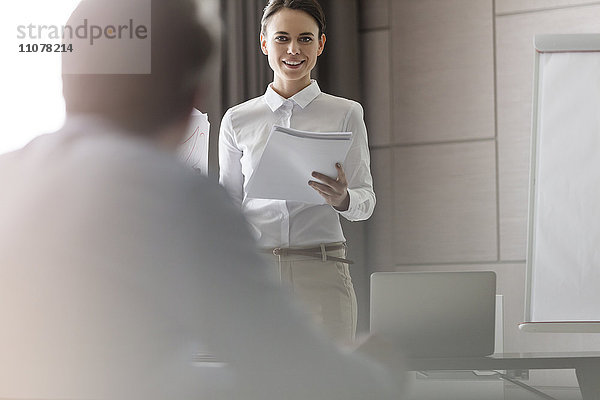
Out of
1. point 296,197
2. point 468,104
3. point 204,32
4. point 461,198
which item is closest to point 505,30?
point 468,104

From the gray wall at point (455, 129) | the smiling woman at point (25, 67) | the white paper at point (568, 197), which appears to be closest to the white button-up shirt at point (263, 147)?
the white paper at point (568, 197)

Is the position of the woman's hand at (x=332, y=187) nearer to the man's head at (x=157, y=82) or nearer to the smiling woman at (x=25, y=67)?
the smiling woman at (x=25, y=67)

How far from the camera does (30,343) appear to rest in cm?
71

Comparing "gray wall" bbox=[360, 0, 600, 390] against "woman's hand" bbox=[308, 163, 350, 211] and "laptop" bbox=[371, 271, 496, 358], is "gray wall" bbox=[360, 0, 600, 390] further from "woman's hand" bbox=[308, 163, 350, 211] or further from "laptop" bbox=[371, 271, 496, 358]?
"laptop" bbox=[371, 271, 496, 358]

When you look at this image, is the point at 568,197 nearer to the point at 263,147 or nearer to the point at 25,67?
the point at 263,147

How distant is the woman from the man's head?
4.54ft

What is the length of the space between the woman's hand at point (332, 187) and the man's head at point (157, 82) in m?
1.38

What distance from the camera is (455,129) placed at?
4.32 metres

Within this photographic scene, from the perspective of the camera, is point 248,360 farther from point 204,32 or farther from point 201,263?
point 204,32

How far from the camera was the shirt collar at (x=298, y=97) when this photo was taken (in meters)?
2.47

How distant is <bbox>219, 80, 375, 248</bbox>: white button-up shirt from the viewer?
2326mm

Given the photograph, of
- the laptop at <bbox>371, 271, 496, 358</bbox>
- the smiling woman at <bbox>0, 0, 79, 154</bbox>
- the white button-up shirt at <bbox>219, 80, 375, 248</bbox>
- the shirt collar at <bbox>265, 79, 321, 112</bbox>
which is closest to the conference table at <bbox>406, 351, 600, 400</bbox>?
the laptop at <bbox>371, 271, 496, 358</bbox>

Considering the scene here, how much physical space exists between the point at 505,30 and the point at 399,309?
9.88 ft

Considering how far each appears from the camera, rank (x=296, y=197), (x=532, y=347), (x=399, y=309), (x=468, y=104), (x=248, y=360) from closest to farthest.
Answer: (x=248, y=360) → (x=399, y=309) → (x=296, y=197) → (x=532, y=347) → (x=468, y=104)
